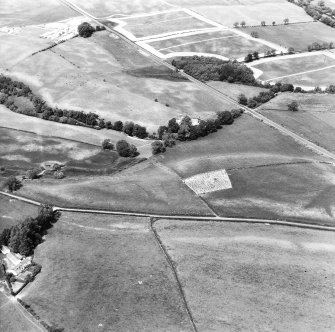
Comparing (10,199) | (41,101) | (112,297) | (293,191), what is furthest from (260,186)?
(41,101)

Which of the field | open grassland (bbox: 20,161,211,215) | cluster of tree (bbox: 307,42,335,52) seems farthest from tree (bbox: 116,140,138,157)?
cluster of tree (bbox: 307,42,335,52)

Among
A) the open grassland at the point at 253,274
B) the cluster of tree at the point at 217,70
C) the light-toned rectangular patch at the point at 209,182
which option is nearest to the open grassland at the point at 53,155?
the light-toned rectangular patch at the point at 209,182

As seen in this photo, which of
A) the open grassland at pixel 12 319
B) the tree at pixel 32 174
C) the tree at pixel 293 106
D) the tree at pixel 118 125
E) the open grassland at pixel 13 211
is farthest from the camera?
the tree at pixel 293 106

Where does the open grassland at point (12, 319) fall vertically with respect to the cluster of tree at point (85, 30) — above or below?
below

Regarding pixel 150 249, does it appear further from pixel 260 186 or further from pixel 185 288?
pixel 260 186

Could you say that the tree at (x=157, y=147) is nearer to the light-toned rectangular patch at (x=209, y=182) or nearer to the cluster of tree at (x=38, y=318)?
the light-toned rectangular patch at (x=209, y=182)

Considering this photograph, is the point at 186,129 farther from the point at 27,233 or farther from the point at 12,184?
the point at 27,233

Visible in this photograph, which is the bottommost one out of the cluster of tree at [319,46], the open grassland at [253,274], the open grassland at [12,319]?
the open grassland at [12,319]
